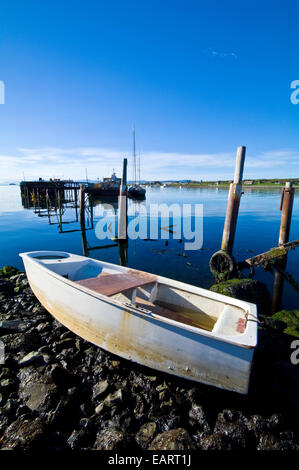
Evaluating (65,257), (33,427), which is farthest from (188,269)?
(33,427)

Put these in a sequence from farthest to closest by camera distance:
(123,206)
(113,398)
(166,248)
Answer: (166,248), (123,206), (113,398)

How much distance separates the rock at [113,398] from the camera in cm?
381

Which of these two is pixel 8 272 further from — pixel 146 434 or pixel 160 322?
pixel 146 434

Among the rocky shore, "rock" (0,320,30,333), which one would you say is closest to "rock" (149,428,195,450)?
the rocky shore

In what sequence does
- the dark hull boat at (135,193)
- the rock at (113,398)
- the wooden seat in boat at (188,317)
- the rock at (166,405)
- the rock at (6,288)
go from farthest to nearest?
the dark hull boat at (135,193) → the rock at (6,288) → the wooden seat in boat at (188,317) → the rock at (113,398) → the rock at (166,405)

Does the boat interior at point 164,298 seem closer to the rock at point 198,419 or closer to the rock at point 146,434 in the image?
the rock at point 198,419

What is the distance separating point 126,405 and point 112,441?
2.18 ft

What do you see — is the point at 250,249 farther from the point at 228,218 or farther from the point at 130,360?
the point at 130,360

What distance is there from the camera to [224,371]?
3625 millimetres

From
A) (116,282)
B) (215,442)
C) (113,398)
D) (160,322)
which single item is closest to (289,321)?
(215,442)

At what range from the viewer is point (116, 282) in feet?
18.3

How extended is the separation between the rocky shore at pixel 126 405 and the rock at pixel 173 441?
1 cm

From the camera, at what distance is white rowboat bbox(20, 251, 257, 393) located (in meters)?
3.61

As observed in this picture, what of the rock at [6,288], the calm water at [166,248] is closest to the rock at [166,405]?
the calm water at [166,248]
